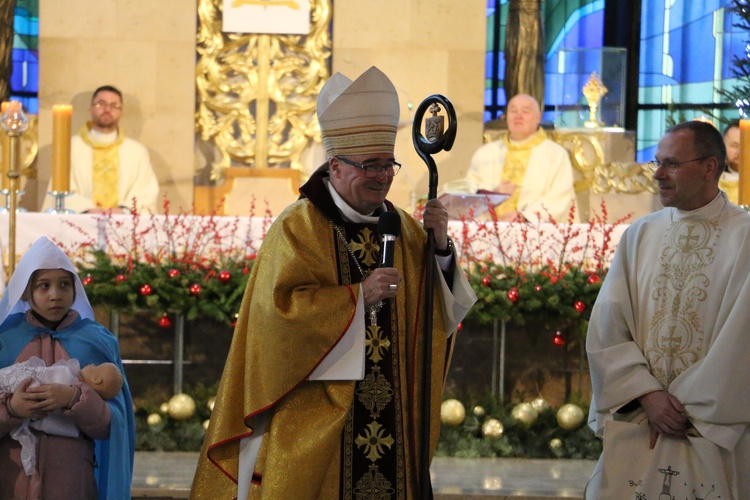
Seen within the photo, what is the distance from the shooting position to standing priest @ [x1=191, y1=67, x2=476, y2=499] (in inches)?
150

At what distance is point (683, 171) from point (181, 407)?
3210 millimetres

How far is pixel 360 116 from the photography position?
3969 millimetres

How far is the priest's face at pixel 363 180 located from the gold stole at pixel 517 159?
17.6 ft

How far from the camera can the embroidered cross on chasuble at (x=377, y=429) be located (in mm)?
3963

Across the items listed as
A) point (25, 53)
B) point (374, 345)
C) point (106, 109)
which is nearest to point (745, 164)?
point (374, 345)

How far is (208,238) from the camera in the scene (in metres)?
6.93

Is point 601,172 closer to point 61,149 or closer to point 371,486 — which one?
point 61,149

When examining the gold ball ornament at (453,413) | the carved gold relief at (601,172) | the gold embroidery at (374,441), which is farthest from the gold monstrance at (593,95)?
the gold embroidery at (374,441)

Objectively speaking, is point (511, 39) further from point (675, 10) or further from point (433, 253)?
point (433, 253)

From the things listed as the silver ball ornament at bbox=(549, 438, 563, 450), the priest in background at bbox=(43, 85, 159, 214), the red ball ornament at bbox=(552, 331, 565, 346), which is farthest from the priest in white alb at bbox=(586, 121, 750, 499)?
the priest in background at bbox=(43, 85, 159, 214)

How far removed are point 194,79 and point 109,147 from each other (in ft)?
2.95

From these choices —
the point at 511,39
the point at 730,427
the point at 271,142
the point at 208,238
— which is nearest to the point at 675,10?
the point at 511,39

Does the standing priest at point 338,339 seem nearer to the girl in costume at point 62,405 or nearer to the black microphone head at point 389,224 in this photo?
the black microphone head at point 389,224

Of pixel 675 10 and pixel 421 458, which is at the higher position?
pixel 675 10
